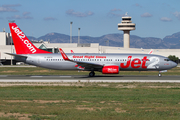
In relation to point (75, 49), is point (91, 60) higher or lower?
lower

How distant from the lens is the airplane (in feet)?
125

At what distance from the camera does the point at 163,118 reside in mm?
12211

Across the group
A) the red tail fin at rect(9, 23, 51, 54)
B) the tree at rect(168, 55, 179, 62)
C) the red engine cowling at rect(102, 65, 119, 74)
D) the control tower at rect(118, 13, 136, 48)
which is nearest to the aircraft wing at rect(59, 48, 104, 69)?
the red engine cowling at rect(102, 65, 119, 74)

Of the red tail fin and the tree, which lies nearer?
the red tail fin

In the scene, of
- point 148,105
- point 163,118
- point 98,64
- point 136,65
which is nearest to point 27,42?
point 98,64

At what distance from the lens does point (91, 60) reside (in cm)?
3900

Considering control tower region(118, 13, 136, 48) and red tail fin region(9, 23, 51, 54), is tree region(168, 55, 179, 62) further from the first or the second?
red tail fin region(9, 23, 51, 54)

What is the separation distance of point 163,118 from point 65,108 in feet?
17.8

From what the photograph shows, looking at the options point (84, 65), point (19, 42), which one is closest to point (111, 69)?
point (84, 65)

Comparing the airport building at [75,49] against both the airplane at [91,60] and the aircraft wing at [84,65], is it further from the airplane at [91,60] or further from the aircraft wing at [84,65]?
the aircraft wing at [84,65]

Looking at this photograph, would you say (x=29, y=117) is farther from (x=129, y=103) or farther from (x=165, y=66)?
(x=165, y=66)

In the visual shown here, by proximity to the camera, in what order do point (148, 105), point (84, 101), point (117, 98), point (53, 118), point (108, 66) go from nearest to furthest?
point (53, 118) < point (148, 105) < point (84, 101) < point (117, 98) < point (108, 66)

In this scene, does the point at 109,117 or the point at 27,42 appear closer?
the point at 109,117

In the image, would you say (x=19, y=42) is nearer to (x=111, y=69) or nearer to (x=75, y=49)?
(x=111, y=69)
